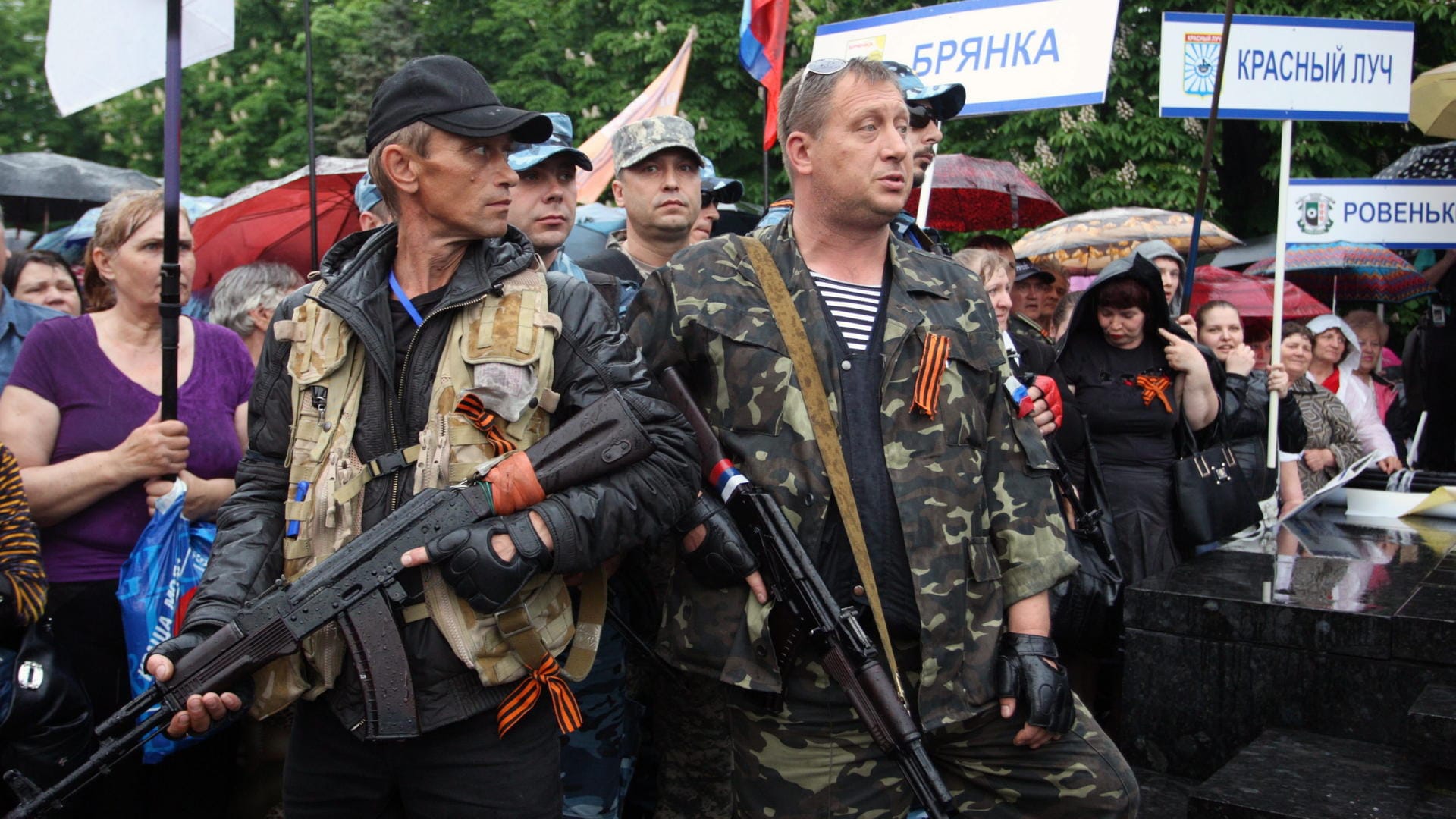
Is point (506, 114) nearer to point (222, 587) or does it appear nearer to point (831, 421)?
point (831, 421)

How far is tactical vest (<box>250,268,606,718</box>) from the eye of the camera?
2514mm

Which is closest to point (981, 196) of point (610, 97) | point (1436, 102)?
point (1436, 102)

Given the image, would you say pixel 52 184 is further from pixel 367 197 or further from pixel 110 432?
pixel 110 432

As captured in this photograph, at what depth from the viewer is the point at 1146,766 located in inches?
173

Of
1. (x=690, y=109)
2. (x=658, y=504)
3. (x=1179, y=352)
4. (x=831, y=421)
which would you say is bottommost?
(x=658, y=504)

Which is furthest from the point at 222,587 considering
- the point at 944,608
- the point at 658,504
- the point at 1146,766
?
the point at 1146,766

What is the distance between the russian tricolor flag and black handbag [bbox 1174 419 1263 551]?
2.51m

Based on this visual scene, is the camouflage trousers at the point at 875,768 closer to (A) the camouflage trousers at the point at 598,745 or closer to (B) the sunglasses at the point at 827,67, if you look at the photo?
(A) the camouflage trousers at the point at 598,745

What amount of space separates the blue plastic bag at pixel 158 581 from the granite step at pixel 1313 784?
2.98 metres

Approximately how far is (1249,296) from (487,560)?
956cm

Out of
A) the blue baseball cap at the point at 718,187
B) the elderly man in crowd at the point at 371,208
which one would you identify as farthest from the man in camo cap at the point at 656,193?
the elderly man in crowd at the point at 371,208

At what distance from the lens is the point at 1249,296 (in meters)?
10.5

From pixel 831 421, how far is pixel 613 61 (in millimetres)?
17422

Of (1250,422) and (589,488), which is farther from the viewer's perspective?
(1250,422)
